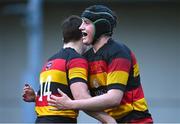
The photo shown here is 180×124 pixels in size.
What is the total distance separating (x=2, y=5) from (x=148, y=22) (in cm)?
272

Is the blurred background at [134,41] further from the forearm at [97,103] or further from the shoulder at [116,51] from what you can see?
the forearm at [97,103]

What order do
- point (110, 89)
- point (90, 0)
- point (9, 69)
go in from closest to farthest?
point (110, 89) → point (90, 0) → point (9, 69)

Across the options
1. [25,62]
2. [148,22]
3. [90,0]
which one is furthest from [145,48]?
[25,62]

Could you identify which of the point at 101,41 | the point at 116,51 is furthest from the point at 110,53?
the point at 101,41

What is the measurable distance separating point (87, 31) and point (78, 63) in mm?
227

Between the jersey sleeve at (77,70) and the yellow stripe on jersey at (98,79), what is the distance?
0.07 metres

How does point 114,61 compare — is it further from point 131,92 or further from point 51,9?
point 51,9

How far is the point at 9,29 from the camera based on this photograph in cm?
1234

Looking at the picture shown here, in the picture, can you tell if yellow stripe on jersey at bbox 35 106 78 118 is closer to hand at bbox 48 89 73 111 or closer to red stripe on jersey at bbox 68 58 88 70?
hand at bbox 48 89 73 111

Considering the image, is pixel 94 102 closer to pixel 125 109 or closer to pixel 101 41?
pixel 125 109

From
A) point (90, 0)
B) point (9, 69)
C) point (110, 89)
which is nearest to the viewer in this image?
point (110, 89)

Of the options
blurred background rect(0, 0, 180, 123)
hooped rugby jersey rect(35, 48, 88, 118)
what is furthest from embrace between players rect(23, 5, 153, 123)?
blurred background rect(0, 0, 180, 123)

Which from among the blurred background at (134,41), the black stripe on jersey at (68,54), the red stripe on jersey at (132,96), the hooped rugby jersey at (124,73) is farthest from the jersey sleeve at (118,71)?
the blurred background at (134,41)

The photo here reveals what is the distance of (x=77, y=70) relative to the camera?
4258 mm
